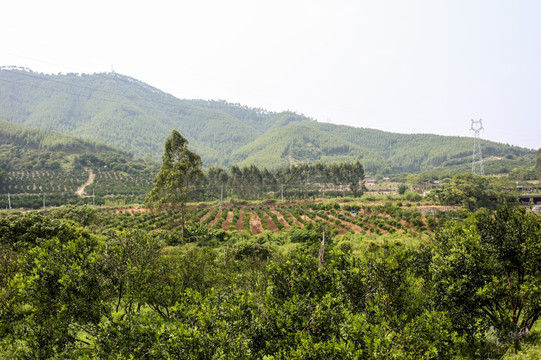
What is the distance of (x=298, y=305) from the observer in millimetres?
8547

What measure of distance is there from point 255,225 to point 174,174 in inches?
723

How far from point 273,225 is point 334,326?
37008 millimetres

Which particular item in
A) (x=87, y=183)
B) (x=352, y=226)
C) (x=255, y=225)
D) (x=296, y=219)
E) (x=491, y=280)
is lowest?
(x=255, y=225)

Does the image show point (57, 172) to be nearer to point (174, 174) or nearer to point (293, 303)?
point (174, 174)

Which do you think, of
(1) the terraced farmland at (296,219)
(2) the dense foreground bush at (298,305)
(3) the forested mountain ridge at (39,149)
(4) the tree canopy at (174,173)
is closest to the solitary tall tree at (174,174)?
(4) the tree canopy at (174,173)

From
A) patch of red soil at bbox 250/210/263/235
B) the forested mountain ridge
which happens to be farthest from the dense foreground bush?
the forested mountain ridge

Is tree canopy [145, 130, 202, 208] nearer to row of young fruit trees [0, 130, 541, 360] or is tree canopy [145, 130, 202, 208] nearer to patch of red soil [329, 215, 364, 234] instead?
row of young fruit trees [0, 130, 541, 360]

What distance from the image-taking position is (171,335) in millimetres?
7129

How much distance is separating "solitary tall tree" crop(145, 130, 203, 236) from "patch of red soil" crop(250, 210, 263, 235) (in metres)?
12.9

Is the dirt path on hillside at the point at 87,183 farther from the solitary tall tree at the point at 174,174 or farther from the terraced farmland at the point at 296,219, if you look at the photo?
the solitary tall tree at the point at 174,174

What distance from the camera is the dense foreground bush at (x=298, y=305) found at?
24.6 ft

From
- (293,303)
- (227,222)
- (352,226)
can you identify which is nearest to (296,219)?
(352,226)

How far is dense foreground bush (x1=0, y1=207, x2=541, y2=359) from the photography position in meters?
7.49

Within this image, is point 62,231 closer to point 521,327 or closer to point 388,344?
point 388,344
